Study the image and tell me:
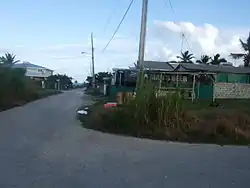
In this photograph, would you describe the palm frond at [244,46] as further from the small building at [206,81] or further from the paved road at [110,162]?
the paved road at [110,162]

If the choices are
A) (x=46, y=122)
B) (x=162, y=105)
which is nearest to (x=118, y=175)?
(x=162, y=105)

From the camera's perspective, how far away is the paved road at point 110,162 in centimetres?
784

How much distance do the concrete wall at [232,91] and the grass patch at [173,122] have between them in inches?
1197

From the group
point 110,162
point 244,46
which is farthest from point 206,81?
point 110,162

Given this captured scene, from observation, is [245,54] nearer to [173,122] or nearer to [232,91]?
[232,91]

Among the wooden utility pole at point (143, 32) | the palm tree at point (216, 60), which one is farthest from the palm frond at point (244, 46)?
the wooden utility pole at point (143, 32)

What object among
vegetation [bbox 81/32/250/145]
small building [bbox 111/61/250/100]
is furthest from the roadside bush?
vegetation [bbox 81/32/250/145]

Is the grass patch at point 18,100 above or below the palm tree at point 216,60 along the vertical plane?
below

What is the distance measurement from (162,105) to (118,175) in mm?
7256

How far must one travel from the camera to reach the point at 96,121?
687 inches

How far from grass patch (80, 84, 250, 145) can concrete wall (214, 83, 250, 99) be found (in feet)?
99.8

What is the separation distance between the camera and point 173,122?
50.5ft

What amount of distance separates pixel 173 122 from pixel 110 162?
5.86 metres

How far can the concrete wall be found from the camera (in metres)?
46.3
